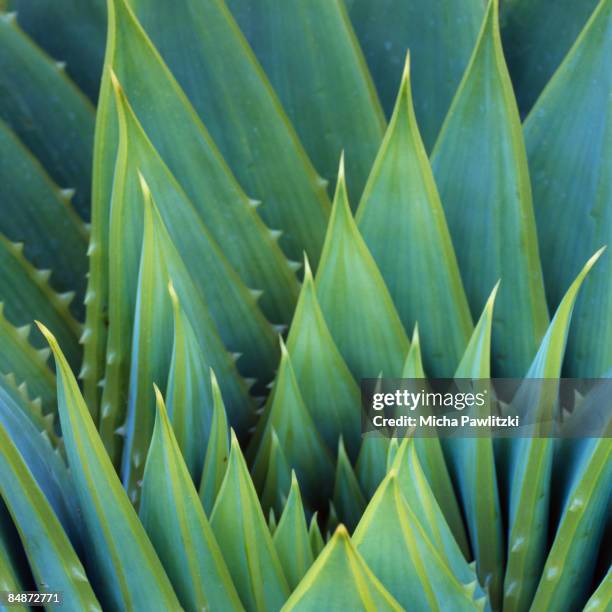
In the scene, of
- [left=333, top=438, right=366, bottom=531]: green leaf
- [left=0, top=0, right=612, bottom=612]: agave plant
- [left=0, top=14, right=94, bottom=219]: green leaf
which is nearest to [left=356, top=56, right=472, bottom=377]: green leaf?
[left=0, top=0, right=612, bottom=612]: agave plant

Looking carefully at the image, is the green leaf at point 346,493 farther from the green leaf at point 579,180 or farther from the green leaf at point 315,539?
the green leaf at point 579,180

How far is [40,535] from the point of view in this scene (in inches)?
21.0

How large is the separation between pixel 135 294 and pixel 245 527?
214mm

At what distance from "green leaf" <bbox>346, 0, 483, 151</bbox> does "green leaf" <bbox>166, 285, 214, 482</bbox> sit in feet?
1.08

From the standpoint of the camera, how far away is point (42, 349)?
79cm

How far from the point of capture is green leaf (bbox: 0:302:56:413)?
0.71 meters

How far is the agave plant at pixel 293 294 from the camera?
1.79ft

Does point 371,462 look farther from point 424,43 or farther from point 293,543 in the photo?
point 424,43

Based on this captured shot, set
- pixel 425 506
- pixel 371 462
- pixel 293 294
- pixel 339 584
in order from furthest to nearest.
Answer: pixel 293 294 → pixel 371 462 → pixel 425 506 → pixel 339 584

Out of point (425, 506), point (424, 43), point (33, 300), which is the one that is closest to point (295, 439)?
point (425, 506)

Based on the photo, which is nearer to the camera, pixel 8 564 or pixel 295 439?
pixel 8 564

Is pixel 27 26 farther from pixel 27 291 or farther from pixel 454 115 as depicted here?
pixel 454 115

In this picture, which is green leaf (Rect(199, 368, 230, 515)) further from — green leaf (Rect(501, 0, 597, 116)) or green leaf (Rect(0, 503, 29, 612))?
green leaf (Rect(501, 0, 597, 116))

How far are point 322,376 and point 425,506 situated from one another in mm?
143
